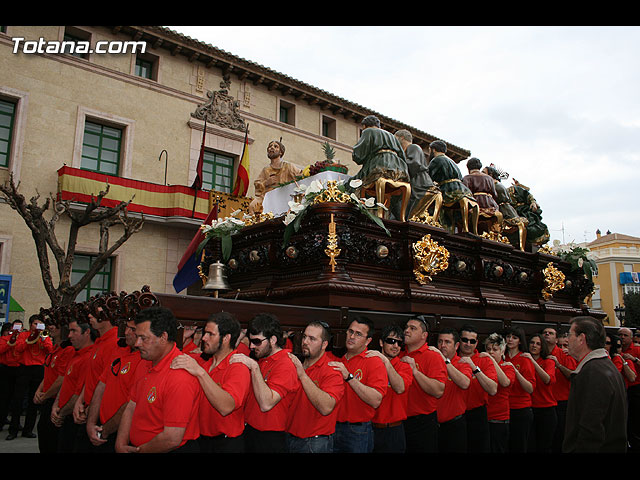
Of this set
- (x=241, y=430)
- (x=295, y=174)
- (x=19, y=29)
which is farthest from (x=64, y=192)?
(x=241, y=430)

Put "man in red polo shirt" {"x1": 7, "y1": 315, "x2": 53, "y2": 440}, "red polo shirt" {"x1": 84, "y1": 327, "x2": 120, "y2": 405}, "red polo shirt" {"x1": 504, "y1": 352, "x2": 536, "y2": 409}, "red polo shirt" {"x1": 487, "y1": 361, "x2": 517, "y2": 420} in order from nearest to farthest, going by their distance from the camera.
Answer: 1. "red polo shirt" {"x1": 84, "y1": 327, "x2": 120, "y2": 405}
2. "red polo shirt" {"x1": 487, "y1": 361, "x2": 517, "y2": 420}
3. "red polo shirt" {"x1": 504, "y1": 352, "x2": 536, "y2": 409}
4. "man in red polo shirt" {"x1": 7, "y1": 315, "x2": 53, "y2": 440}

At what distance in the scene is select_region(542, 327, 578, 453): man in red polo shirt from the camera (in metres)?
6.95

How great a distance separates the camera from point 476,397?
586 centimetres

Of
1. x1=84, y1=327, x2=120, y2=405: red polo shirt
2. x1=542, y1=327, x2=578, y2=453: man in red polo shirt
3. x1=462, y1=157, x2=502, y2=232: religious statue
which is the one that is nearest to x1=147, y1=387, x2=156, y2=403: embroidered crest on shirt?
x1=84, y1=327, x2=120, y2=405: red polo shirt

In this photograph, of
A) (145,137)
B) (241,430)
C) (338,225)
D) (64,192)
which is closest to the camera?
(241,430)

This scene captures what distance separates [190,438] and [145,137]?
16377 millimetres

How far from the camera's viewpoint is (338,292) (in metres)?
5.25

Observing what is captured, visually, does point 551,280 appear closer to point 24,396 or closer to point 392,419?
point 392,419

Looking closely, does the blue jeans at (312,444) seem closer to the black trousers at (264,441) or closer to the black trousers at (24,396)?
the black trousers at (264,441)

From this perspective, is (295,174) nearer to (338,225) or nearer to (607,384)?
(338,225)

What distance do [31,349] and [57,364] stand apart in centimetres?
427

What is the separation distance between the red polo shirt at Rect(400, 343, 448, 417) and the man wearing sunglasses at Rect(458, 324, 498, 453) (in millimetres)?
677

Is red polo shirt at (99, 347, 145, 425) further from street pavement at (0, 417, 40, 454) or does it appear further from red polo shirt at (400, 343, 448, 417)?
street pavement at (0, 417, 40, 454)

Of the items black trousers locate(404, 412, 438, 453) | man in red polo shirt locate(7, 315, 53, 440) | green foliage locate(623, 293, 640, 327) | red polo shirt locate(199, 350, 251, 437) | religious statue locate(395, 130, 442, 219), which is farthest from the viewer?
green foliage locate(623, 293, 640, 327)
